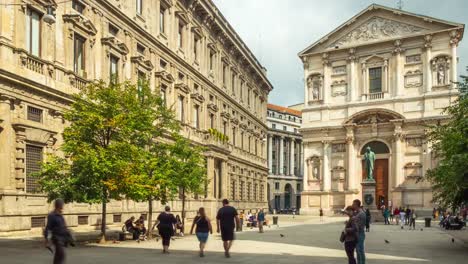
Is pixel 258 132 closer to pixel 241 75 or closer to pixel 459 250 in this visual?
pixel 241 75

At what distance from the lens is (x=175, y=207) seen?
41.0 metres

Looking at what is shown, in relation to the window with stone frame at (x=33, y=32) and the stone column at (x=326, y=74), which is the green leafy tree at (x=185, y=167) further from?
the stone column at (x=326, y=74)

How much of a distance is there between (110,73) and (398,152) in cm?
4267

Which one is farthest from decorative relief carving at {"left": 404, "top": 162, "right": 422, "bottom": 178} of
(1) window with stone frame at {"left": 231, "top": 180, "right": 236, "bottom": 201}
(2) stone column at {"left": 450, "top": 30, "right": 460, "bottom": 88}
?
(1) window with stone frame at {"left": 231, "top": 180, "right": 236, "bottom": 201}

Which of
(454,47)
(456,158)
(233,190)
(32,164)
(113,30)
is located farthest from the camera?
(454,47)

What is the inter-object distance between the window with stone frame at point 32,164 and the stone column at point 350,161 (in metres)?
48.2

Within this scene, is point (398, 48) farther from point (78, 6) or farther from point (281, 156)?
point (281, 156)

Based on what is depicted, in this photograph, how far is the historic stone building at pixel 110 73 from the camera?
75.8ft

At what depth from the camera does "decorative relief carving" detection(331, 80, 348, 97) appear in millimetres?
70312

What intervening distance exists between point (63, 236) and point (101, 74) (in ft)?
67.5

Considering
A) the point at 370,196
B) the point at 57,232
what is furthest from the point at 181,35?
the point at 57,232

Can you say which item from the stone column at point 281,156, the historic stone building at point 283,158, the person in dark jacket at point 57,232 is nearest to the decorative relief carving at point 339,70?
the historic stone building at point 283,158

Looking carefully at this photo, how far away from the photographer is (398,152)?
6462cm

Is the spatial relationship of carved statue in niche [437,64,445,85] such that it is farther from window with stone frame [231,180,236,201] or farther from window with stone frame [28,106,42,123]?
window with stone frame [28,106,42,123]
